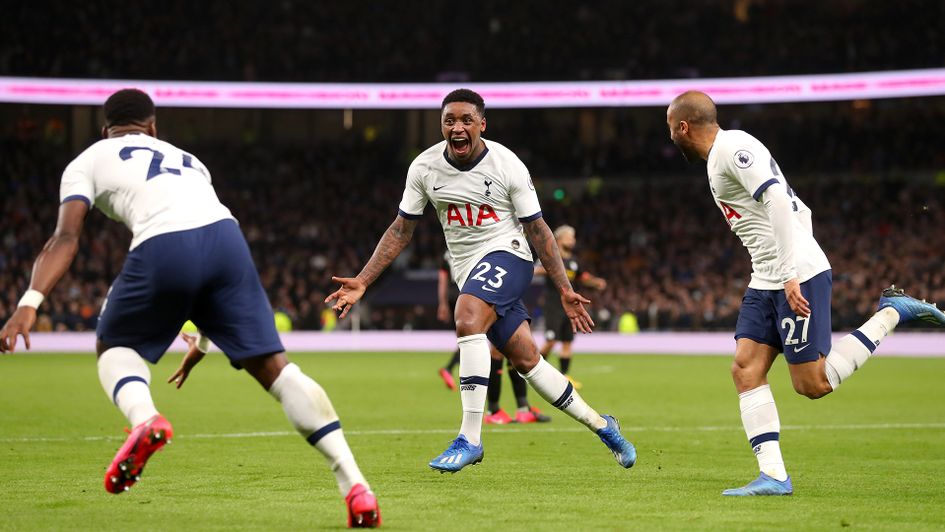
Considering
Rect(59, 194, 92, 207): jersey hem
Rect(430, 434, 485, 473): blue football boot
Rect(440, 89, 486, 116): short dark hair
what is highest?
Rect(440, 89, 486, 116): short dark hair

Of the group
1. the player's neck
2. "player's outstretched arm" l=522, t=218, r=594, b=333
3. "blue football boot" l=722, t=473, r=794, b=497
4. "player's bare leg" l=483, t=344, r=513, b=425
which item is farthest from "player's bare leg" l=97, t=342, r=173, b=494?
"player's bare leg" l=483, t=344, r=513, b=425

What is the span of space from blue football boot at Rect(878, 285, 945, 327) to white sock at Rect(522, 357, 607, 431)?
2.04 metres

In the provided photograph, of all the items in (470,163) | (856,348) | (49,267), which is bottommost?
(856,348)

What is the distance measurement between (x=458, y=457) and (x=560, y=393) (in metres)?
0.79

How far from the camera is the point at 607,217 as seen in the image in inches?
1656

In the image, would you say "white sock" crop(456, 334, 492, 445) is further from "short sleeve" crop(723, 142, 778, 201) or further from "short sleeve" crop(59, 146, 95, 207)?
"short sleeve" crop(59, 146, 95, 207)

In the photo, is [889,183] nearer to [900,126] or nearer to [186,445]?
[900,126]

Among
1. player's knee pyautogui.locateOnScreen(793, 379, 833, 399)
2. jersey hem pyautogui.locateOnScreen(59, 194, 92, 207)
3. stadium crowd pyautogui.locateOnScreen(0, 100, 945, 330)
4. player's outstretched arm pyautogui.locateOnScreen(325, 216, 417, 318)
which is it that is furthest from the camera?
stadium crowd pyautogui.locateOnScreen(0, 100, 945, 330)

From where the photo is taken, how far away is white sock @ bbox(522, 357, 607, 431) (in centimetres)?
818

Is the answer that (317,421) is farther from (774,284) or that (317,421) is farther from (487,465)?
(487,465)

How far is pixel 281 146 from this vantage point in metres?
45.6

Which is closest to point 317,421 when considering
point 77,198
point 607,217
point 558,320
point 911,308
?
point 77,198

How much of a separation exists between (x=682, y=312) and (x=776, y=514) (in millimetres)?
28169

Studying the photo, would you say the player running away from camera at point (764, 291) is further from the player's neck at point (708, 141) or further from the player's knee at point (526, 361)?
the player's knee at point (526, 361)
